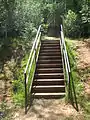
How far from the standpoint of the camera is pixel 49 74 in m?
11.1

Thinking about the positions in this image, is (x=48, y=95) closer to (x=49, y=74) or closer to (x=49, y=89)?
(x=49, y=89)

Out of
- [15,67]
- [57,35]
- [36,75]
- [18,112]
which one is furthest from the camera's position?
[57,35]

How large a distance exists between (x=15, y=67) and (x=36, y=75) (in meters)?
1.65

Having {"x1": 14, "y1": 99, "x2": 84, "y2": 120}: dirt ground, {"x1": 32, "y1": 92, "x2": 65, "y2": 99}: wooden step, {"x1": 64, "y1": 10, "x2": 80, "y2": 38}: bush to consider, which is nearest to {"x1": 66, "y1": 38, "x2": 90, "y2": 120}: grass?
{"x1": 14, "y1": 99, "x2": 84, "y2": 120}: dirt ground

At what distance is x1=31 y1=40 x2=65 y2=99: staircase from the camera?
10.2 metres

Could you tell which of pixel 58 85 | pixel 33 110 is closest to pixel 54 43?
pixel 58 85

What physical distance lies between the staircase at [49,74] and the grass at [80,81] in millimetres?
517

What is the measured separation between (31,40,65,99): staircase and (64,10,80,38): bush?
3483mm

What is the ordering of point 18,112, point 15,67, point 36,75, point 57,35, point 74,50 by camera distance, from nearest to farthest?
point 18,112, point 36,75, point 15,67, point 74,50, point 57,35

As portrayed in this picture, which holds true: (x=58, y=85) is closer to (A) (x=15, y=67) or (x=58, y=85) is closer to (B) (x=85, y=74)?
(B) (x=85, y=74)

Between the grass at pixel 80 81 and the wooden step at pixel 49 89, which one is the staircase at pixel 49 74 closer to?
the wooden step at pixel 49 89

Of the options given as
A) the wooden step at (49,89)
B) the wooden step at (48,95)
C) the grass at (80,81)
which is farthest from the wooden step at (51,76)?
the wooden step at (48,95)

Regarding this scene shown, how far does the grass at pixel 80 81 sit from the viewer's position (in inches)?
359

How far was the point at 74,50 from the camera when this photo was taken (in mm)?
13602
